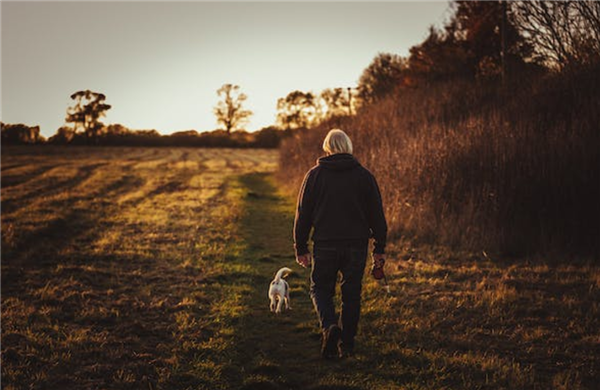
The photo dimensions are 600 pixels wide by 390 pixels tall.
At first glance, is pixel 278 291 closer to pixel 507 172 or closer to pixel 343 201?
pixel 343 201

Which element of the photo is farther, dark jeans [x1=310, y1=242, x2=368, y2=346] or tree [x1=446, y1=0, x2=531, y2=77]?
tree [x1=446, y1=0, x2=531, y2=77]

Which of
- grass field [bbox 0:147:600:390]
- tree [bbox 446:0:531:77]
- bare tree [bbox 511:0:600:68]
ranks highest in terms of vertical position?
tree [bbox 446:0:531:77]

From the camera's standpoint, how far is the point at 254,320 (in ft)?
20.2

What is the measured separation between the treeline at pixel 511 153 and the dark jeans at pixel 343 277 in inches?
203

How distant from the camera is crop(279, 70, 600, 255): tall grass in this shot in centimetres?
869

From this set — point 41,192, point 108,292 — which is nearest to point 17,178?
point 41,192

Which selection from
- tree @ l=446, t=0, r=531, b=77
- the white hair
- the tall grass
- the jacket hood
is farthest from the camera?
tree @ l=446, t=0, r=531, b=77

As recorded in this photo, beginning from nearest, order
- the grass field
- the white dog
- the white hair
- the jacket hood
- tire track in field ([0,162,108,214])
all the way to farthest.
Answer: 1. the grass field
2. the jacket hood
3. the white hair
4. the white dog
5. tire track in field ([0,162,108,214])

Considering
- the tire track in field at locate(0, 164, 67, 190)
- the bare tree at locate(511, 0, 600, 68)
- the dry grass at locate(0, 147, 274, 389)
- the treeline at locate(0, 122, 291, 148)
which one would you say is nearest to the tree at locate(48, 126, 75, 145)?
the treeline at locate(0, 122, 291, 148)

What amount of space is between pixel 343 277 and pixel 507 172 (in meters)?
6.48

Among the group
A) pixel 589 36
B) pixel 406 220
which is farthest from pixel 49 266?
pixel 589 36

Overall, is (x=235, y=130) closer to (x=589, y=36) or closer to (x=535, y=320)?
(x=589, y=36)

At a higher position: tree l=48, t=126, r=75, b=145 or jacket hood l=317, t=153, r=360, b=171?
tree l=48, t=126, r=75, b=145

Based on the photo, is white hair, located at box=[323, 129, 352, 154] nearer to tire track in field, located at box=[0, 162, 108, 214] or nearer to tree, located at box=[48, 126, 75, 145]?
tire track in field, located at box=[0, 162, 108, 214]
